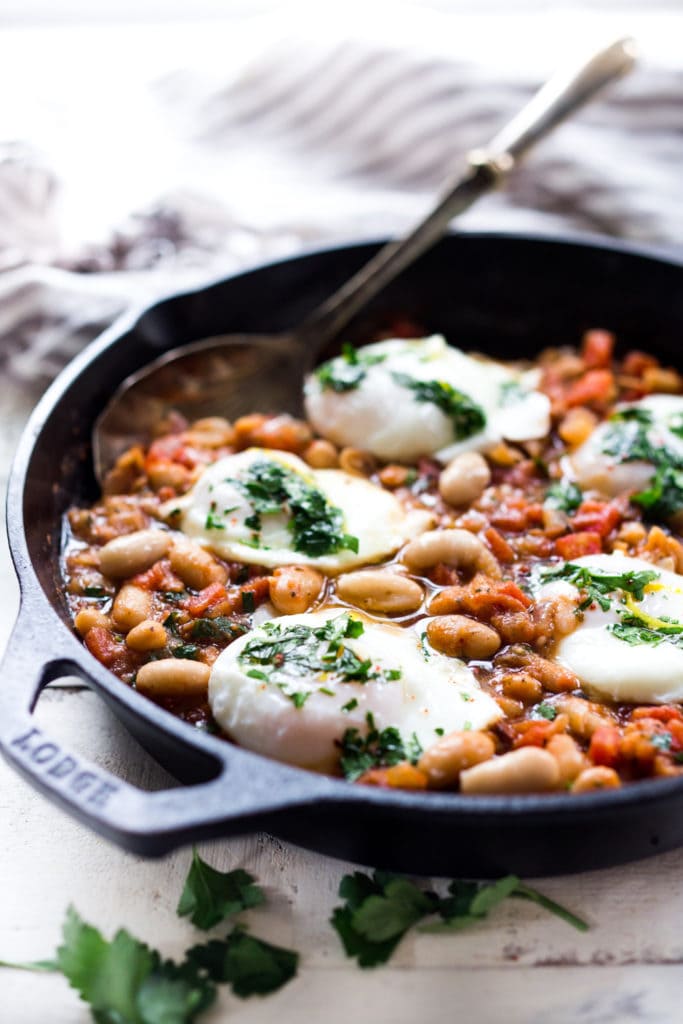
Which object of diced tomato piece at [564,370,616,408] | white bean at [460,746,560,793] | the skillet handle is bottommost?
white bean at [460,746,560,793]

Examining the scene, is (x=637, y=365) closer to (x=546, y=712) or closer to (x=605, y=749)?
(x=546, y=712)

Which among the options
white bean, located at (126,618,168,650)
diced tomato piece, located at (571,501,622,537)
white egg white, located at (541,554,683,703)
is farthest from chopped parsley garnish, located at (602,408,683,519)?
white bean, located at (126,618,168,650)

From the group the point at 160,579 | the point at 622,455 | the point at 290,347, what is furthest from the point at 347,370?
the point at 160,579

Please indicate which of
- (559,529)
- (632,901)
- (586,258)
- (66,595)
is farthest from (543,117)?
(632,901)

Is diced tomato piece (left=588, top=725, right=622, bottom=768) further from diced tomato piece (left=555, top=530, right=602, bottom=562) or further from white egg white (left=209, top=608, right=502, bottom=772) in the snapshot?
diced tomato piece (left=555, top=530, right=602, bottom=562)

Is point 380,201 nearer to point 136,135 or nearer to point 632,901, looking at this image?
point 136,135

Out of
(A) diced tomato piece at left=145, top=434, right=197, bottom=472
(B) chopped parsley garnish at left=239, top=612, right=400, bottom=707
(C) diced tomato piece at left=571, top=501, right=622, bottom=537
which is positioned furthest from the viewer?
(A) diced tomato piece at left=145, top=434, right=197, bottom=472

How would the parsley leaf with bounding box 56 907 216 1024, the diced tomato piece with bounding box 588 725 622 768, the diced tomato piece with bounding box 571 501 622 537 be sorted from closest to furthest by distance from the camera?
1. the parsley leaf with bounding box 56 907 216 1024
2. the diced tomato piece with bounding box 588 725 622 768
3. the diced tomato piece with bounding box 571 501 622 537
